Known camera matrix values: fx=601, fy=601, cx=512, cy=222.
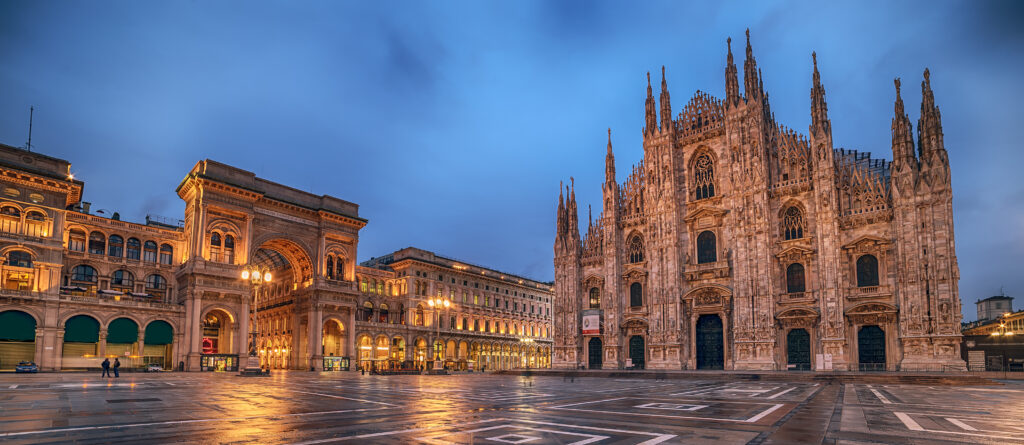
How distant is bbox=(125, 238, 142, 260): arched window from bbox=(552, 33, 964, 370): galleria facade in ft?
137

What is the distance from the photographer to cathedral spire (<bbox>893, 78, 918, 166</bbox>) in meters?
43.2

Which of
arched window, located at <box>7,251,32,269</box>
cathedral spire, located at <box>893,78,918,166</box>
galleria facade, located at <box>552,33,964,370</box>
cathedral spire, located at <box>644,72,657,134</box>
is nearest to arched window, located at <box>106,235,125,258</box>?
arched window, located at <box>7,251,32,269</box>

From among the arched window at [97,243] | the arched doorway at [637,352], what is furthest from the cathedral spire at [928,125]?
the arched window at [97,243]

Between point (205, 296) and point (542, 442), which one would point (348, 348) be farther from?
point (542, 442)

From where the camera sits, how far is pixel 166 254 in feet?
202

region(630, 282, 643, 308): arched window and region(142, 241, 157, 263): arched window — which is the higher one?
→ region(142, 241, 157, 263): arched window

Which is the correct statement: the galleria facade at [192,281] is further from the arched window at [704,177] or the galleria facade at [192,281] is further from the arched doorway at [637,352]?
the arched window at [704,177]

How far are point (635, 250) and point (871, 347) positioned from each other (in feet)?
68.7

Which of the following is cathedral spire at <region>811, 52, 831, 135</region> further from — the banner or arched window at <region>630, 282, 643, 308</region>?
the banner

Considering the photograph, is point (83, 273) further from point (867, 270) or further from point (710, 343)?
point (867, 270)

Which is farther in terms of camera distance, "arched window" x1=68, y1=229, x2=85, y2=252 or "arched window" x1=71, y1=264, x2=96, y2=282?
"arched window" x1=71, y1=264, x2=96, y2=282

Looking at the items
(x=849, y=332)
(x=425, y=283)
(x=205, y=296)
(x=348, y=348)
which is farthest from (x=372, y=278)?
(x=849, y=332)

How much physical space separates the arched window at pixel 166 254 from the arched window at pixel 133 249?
80.3 inches

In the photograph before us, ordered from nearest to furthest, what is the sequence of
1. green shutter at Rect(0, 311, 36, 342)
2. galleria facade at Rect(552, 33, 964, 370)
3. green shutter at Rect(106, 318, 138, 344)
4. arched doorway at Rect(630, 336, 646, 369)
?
galleria facade at Rect(552, 33, 964, 370), green shutter at Rect(0, 311, 36, 342), green shutter at Rect(106, 318, 138, 344), arched doorway at Rect(630, 336, 646, 369)
